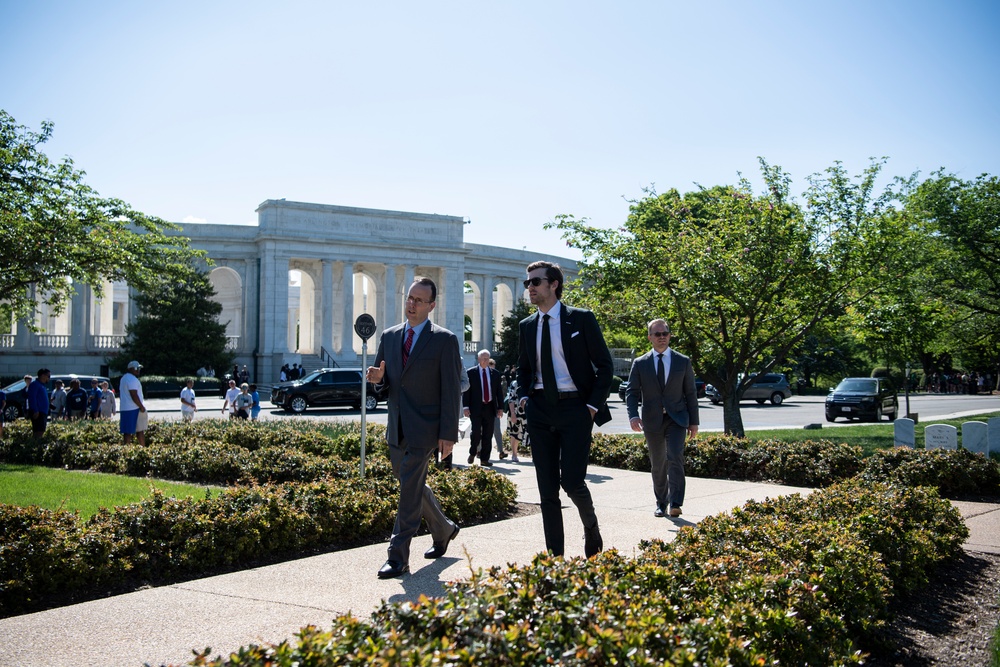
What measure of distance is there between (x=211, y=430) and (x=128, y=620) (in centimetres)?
1126

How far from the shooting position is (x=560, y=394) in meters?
5.49

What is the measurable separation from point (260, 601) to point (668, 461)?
4581 mm

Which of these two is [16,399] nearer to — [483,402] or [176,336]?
[176,336]

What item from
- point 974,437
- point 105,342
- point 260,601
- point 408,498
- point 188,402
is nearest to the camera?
point 260,601

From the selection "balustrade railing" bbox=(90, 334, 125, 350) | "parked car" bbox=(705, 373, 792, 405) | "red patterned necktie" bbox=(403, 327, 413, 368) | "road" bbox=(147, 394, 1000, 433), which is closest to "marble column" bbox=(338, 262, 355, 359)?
"balustrade railing" bbox=(90, 334, 125, 350)

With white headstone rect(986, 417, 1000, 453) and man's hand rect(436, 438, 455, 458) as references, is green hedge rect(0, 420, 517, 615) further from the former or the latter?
white headstone rect(986, 417, 1000, 453)

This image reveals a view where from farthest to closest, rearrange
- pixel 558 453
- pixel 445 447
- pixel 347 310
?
pixel 347 310, pixel 445 447, pixel 558 453

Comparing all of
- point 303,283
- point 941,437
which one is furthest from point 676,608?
point 303,283

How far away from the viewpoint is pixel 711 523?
218 inches

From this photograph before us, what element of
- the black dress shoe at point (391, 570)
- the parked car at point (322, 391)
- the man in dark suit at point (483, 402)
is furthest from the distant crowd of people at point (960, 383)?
the black dress shoe at point (391, 570)

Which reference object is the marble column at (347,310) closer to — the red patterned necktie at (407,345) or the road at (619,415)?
the road at (619,415)

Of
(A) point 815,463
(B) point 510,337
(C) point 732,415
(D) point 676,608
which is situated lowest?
(A) point 815,463

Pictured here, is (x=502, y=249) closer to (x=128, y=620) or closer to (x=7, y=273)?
(x=7, y=273)

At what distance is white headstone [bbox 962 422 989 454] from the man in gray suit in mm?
5110
